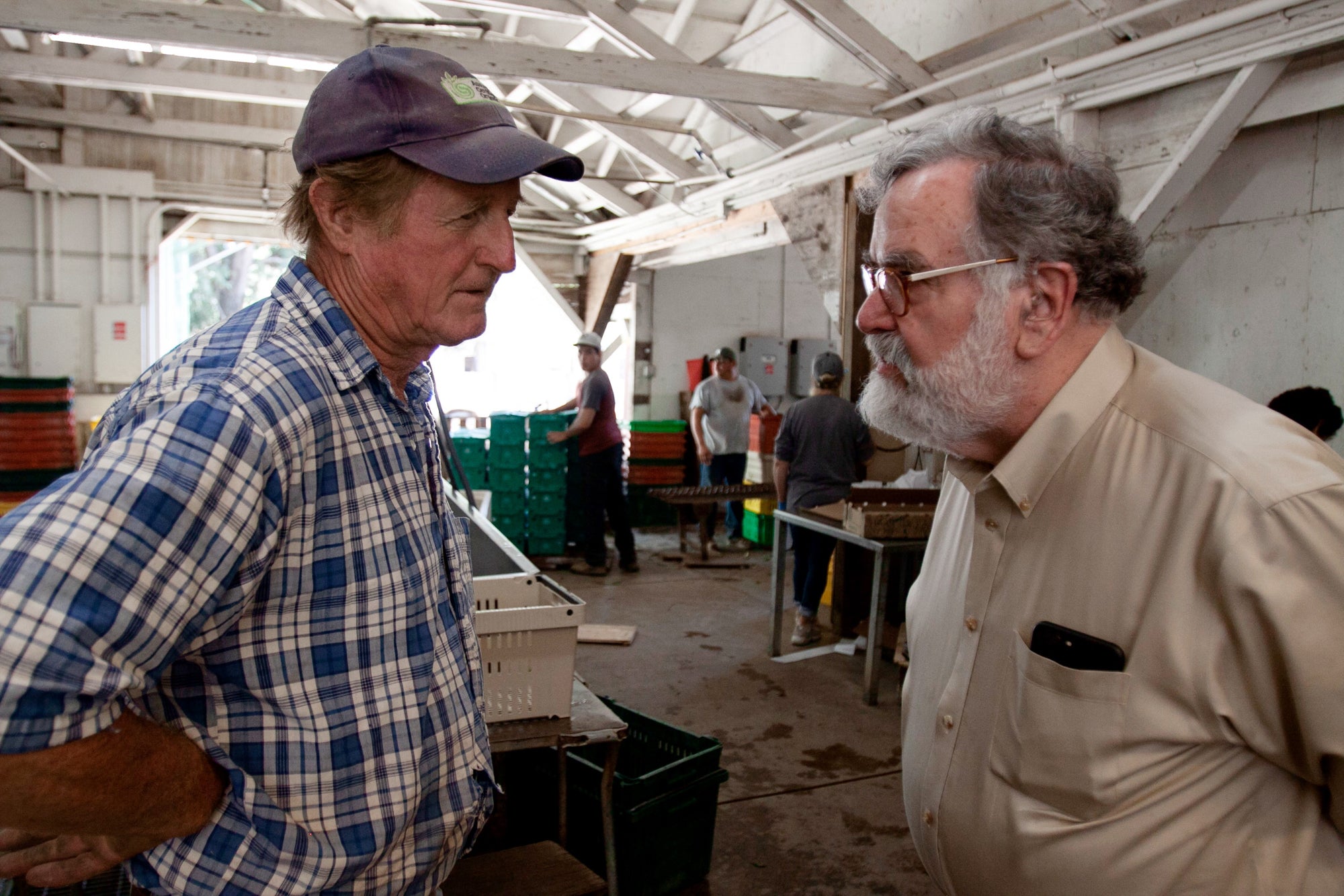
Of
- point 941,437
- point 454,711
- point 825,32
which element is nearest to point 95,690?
point 454,711

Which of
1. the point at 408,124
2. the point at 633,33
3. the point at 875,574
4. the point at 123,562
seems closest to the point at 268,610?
the point at 123,562

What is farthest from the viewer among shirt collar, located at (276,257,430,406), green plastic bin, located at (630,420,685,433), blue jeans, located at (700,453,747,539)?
green plastic bin, located at (630,420,685,433)

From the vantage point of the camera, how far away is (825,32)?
4.39 meters

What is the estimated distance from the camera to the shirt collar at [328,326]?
1.06 m

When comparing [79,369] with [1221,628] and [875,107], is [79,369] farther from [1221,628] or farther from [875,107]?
[1221,628]

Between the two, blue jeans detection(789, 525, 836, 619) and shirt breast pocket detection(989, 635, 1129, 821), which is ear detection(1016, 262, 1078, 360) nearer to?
shirt breast pocket detection(989, 635, 1129, 821)

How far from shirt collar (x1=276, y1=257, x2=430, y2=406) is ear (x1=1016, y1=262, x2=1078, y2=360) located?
89 centimetres

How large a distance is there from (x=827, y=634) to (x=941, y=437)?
175 inches

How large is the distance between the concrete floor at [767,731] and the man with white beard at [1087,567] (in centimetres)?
176

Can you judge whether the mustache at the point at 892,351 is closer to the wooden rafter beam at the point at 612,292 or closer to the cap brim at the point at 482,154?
the cap brim at the point at 482,154

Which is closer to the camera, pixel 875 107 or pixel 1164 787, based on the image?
pixel 1164 787

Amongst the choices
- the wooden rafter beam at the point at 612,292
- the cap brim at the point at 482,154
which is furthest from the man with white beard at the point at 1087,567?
the wooden rafter beam at the point at 612,292

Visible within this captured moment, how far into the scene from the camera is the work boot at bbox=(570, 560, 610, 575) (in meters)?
7.06

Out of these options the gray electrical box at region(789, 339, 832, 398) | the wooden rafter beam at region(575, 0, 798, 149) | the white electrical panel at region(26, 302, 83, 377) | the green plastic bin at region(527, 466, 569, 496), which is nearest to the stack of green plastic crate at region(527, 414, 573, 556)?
the green plastic bin at region(527, 466, 569, 496)
